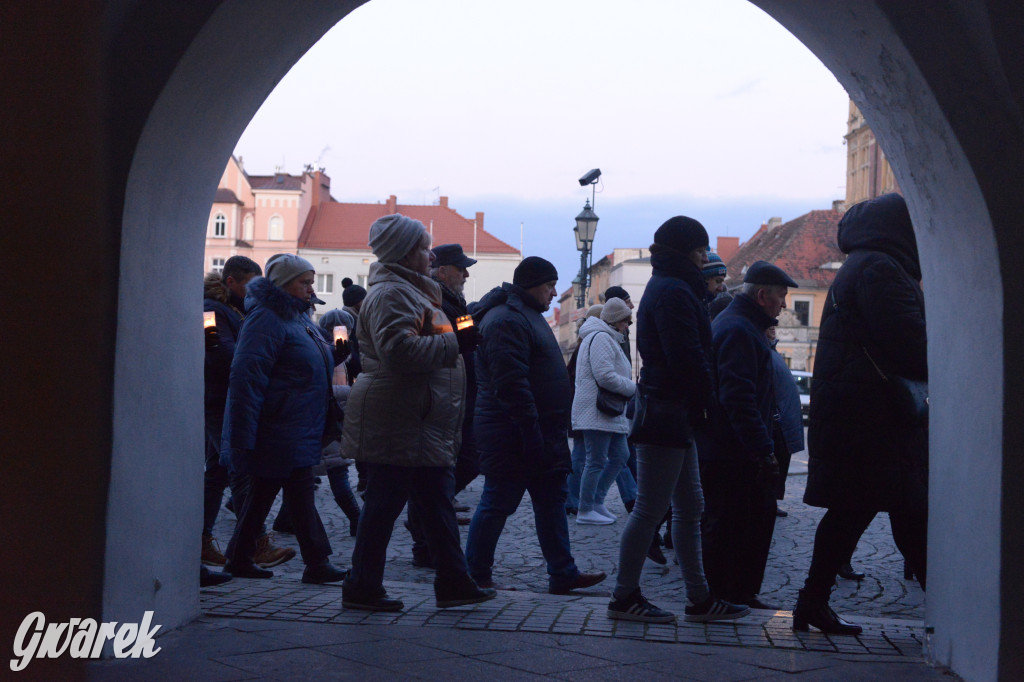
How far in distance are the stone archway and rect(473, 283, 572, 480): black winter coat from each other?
1.81 meters

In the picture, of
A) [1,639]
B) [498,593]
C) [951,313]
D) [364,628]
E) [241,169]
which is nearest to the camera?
[1,639]

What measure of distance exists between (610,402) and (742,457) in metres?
3.54

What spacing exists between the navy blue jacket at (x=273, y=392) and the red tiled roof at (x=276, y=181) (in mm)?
75738

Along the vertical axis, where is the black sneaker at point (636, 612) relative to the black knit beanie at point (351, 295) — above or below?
below

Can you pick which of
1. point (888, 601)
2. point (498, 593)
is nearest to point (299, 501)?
point (498, 593)

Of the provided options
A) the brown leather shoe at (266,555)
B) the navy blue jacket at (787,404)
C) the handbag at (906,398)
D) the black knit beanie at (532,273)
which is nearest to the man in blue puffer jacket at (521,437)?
the black knit beanie at (532,273)

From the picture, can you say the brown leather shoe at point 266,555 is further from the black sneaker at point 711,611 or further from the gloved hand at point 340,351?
the black sneaker at point 711,611

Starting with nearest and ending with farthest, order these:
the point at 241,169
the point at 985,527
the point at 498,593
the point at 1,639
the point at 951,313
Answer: the point at 1,639
the point at 985,527
the point at 951,313
the point at 498,593
the point at 241,169

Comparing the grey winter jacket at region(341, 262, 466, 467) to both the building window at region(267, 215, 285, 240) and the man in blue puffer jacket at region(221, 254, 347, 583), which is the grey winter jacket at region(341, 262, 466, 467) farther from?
the building window at region(267, 215, 285, 240)

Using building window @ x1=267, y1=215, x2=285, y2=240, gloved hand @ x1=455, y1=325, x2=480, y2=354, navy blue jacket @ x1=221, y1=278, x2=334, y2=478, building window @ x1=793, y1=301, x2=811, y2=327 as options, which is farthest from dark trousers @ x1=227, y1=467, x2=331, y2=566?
building window @ x1=267, y1=215, x2=285, y2=240

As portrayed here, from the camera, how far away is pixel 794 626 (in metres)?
5.61

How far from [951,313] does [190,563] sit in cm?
350

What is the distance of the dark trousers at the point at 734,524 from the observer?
6281 mm

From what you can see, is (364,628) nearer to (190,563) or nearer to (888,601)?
(190,563)
